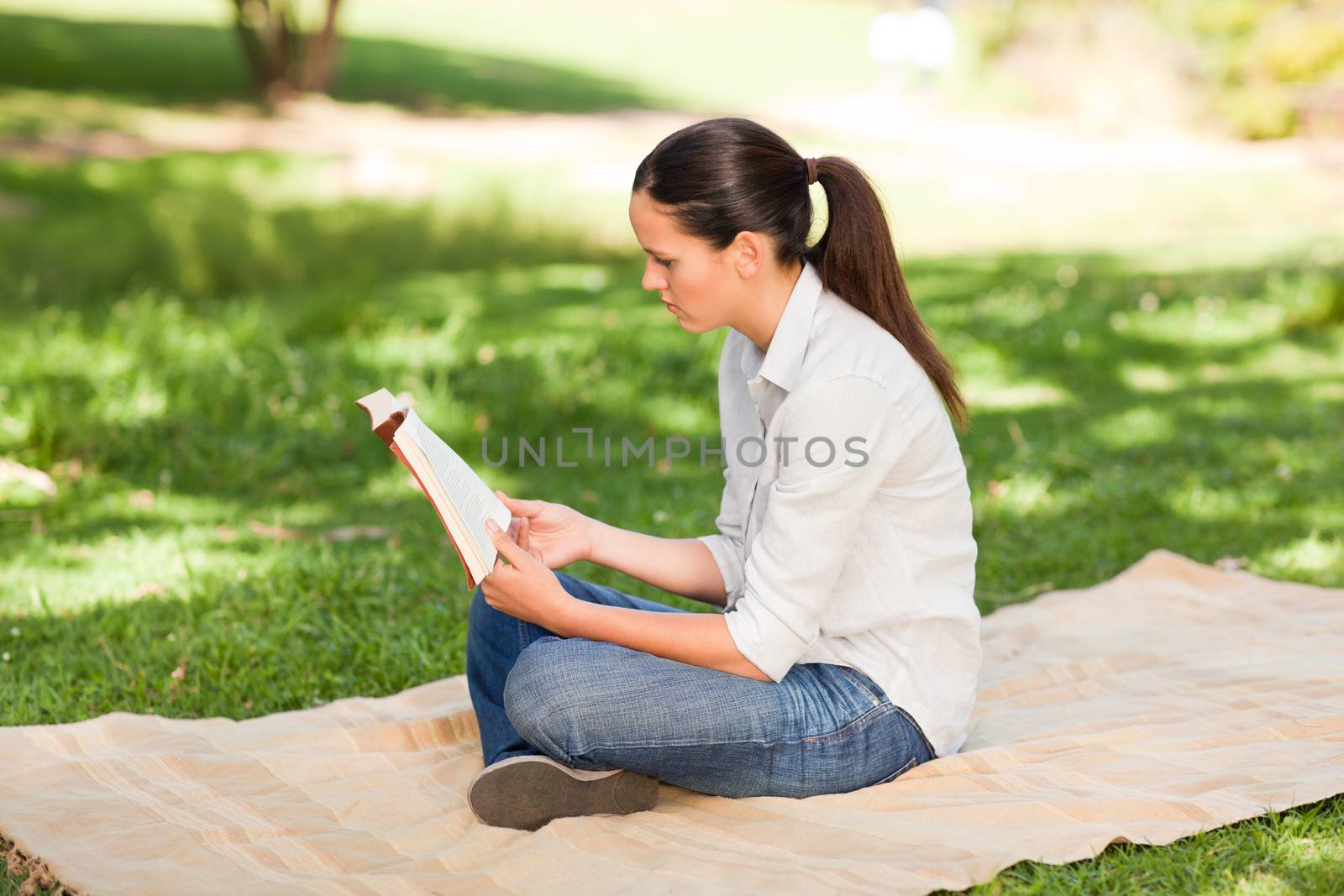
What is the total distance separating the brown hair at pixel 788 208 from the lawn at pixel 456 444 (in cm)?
106

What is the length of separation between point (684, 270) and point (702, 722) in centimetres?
84

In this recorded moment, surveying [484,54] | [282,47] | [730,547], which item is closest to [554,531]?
[730,547]

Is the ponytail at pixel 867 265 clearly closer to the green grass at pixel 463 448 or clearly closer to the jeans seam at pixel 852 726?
the jeans seam at pixel 852 726

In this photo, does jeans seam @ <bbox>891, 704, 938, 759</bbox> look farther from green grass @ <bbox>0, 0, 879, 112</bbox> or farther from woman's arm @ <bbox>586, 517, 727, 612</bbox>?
green grass @ <bbox>0, 0, 879, 112</bbox>

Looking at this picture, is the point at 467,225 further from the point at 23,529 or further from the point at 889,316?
the point at 889,316

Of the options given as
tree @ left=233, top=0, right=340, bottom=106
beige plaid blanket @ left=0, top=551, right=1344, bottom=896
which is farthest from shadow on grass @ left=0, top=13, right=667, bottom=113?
beige plaid blanket @ left=0, top=551, right=1344, bottom=896

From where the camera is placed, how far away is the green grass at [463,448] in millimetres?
3447

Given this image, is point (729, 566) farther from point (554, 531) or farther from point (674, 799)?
point (674, 799)

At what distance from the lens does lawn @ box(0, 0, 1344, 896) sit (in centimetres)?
346

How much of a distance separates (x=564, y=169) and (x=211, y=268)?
5791mm

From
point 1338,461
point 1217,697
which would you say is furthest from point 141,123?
point 1217,697

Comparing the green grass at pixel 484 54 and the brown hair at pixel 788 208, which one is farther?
the green grass at pixel 484 54

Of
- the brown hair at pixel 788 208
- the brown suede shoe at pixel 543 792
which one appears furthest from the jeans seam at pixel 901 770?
the brown hair at pixel 788 208

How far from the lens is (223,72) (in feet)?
68.6
